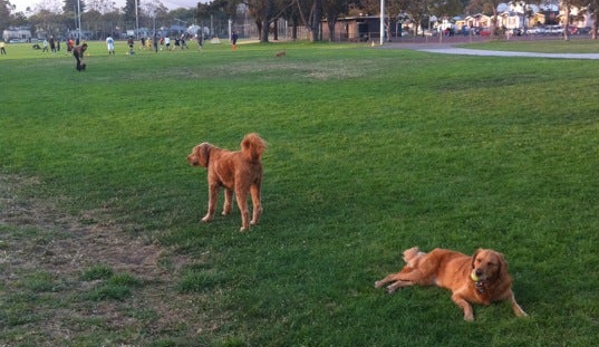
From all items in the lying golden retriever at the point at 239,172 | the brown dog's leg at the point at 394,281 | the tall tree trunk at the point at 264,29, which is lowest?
the brown dog's leg at the point at 394,281

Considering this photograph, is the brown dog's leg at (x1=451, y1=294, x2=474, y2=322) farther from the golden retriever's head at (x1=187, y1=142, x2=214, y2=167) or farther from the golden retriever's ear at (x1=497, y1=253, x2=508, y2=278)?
the golden retriever's head at (x1=187, y1=142, x2=214, y2=167)

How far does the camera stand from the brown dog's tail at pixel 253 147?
6621 mm

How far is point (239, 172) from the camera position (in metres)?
6.83

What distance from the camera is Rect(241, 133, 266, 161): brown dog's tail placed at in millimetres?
6621

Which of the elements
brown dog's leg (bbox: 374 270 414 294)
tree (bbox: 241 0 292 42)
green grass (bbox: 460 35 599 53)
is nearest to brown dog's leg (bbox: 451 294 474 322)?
brown dog's leg (bbox: 374 270 414 294)

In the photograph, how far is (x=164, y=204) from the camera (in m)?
8.08

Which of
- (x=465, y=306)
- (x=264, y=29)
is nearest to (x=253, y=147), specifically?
(x=465, y=306)

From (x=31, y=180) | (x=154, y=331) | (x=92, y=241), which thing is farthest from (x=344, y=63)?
(x=154, y=331)

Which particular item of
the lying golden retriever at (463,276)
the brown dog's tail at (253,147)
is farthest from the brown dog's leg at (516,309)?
the brown dog's tail at (253,147)

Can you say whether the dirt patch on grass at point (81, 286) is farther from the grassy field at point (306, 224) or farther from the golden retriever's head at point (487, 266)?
the golden retriever's head at point (487, 266)

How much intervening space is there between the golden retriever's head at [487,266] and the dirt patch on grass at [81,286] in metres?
1.96

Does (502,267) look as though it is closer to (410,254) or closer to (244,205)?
(410,254)

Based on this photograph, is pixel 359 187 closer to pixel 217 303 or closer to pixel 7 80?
pixel 217 303

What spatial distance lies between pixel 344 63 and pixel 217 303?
26339 mm
